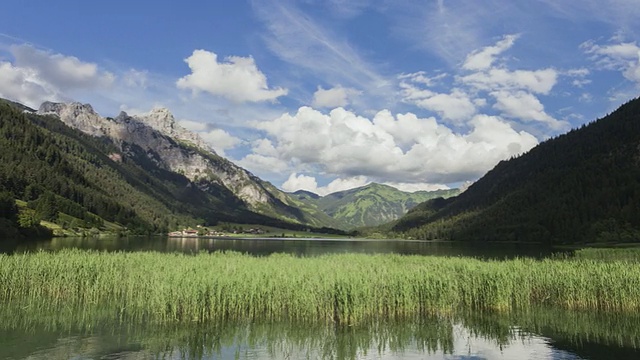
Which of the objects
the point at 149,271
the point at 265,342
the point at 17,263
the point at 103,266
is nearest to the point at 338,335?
the point at 265,342

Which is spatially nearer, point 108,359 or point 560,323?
point 108,359

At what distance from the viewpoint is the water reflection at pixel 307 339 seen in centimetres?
1973

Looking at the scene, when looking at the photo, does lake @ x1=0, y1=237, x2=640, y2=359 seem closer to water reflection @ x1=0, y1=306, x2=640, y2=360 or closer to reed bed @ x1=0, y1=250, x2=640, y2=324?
water reflection @ x1=0, y1=306, x2=640, y2=360

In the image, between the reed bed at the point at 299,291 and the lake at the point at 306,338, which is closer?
the lake at the point at 306,338

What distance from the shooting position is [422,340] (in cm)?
2336

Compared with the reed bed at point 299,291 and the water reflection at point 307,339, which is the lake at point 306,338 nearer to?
the water reflection at point 307,339

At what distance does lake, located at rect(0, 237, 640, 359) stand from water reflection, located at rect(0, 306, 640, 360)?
0.05 meters

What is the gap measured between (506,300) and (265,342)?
19716 millimetres

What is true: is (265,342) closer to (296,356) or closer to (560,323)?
(296,356)

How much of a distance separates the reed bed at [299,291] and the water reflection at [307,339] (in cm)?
138

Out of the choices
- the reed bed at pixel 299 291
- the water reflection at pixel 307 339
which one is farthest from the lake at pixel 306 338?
the reed bed at pixel 299 291

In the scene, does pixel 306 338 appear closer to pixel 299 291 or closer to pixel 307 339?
pixel 307 339

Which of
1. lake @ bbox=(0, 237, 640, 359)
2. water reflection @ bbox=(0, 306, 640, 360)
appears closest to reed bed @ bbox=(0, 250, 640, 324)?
lake @ bbox=(0, 237, 640, 359)

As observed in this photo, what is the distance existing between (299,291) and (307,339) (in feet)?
16.7
